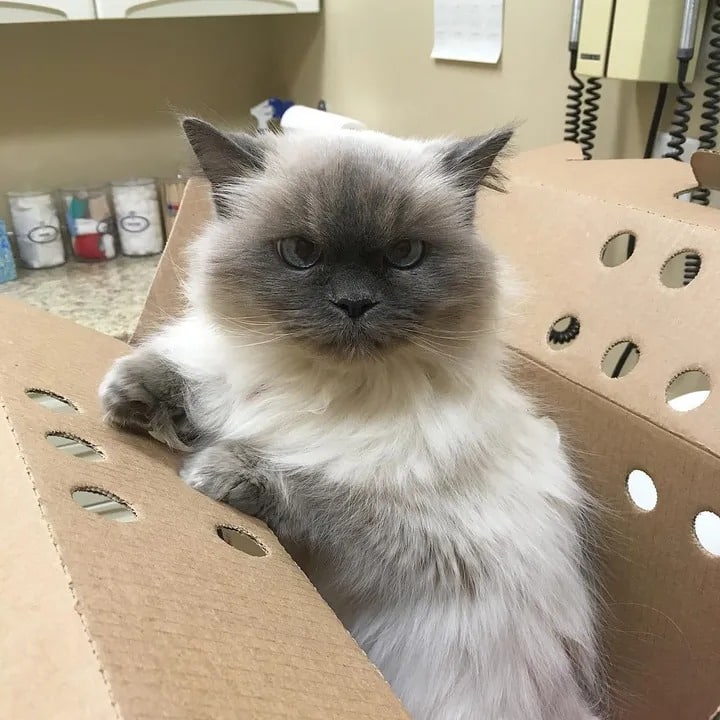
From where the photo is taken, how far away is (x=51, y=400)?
0.98 m

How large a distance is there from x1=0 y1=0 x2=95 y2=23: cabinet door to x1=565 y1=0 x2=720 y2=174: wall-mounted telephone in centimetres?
137

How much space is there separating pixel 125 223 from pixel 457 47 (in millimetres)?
1292

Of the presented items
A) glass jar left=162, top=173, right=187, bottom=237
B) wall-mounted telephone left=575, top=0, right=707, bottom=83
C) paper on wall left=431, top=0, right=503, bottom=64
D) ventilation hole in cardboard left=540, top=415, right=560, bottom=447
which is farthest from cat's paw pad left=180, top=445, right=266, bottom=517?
glass jar left=162, top=173, right=187, bottom=237

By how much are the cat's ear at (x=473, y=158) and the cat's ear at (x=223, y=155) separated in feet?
0.86

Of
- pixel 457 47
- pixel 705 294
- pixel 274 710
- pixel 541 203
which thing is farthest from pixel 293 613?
pixel 457 47

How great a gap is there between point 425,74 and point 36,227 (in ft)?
4.43

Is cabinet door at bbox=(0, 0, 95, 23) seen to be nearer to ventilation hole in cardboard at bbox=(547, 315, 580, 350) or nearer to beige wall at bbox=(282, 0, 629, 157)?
beige wall at bbox=(282, 0, 629, 157)

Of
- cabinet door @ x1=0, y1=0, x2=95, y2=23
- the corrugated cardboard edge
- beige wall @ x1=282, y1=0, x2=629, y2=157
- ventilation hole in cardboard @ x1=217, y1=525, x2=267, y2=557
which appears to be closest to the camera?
the corrugated cardboard edge

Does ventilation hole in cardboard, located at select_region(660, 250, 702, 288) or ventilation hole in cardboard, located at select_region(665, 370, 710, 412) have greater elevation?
ventilation hole in cardboard, located at select_region(660, 250, 702, 288)

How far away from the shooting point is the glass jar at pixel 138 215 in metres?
2.55

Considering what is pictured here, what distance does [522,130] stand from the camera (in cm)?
175

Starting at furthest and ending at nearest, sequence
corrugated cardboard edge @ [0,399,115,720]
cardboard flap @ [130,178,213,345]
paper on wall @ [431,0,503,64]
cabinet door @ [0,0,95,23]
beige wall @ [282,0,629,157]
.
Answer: cabinet door @ [0,0,95,23]
paper on wall @ [431,0,503,64]
beige wall @ [282,0,629,157]
cardboard flap @ [130,178,213,345]
corrugated cardboard edge @ [0,399,115,720]

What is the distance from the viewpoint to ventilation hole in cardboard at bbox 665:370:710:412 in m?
1.02

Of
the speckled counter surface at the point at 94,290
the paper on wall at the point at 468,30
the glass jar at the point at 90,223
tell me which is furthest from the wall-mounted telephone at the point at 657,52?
the glass jar at the point at 90,223
